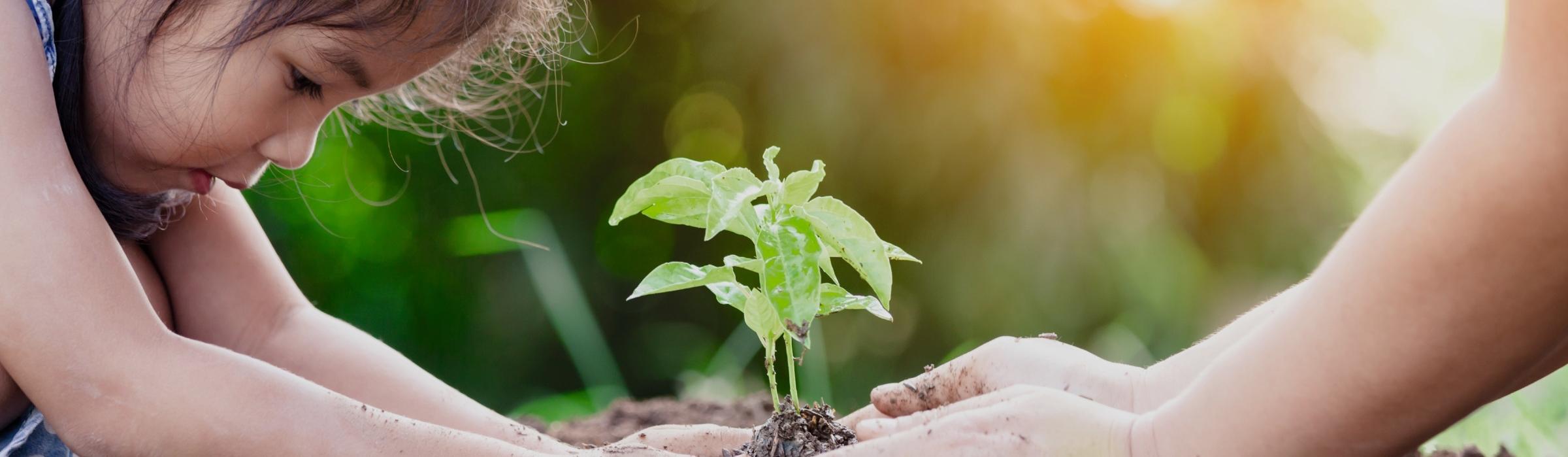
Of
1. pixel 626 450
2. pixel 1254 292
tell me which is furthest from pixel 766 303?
pixel 1254 292

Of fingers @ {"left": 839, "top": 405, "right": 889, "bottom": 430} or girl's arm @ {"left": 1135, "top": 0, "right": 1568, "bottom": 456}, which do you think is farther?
fingers @ {"left": 839, "top": 405, "right": 889, "bottom": 430}

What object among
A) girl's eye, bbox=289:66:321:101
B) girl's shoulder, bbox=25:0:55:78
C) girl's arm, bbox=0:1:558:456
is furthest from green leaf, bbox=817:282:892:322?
girl's shoulder, bbox=25:0:55:78

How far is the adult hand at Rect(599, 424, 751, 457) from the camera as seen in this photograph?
1.29 metres

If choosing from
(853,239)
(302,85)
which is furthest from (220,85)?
(853,239)

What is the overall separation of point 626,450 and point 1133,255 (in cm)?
194

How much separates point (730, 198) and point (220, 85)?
0.63 meters

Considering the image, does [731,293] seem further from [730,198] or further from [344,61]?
[344,61]

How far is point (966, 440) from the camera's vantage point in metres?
1.01

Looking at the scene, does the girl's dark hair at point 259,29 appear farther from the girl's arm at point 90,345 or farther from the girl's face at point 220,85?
the girl's arm at point 90,345

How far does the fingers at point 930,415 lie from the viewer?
1121 millimetres

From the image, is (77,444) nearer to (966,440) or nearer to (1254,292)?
(966,440)

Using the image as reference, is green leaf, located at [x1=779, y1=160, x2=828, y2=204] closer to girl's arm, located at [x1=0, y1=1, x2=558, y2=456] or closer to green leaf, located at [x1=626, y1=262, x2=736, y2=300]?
green leaf, located at [x1=626, y1=262, x2=736, y2=300]

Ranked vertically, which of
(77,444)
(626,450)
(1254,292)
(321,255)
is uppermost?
(321,255)

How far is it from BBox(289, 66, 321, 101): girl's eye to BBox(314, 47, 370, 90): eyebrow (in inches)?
1.7
